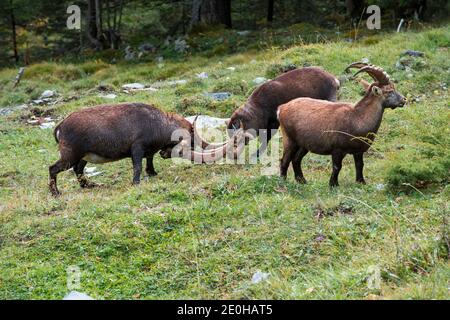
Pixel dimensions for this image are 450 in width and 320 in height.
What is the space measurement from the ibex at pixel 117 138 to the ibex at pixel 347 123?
2.11 meters

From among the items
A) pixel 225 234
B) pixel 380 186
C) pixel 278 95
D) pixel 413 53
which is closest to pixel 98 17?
pixel 413 53

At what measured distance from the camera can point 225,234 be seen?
8.92 m

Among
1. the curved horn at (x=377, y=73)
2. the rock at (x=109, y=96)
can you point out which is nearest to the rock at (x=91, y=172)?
the rock at (x=109, y=96)

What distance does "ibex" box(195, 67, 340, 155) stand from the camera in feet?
44.3

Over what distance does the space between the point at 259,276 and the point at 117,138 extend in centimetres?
549

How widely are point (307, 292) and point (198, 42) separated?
18396mm

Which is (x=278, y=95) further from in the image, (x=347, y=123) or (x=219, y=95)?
(x=219, y=95)

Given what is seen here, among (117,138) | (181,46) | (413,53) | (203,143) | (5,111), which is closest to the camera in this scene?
(117,138)

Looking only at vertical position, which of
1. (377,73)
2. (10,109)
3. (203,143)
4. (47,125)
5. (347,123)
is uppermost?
(377,73)

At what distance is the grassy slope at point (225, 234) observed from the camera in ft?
23.7

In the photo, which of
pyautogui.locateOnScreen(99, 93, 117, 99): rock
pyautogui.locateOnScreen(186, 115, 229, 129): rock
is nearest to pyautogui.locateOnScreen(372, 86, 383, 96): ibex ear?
pyautogui.locateOnScreen(186, 115, 229, 129): rock

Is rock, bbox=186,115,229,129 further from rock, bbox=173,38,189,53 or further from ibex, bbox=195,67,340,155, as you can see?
rock, bbox=173,38,189,53

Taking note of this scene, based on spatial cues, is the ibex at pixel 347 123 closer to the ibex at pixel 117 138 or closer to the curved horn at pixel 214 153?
the curved horn at pixel 214 153

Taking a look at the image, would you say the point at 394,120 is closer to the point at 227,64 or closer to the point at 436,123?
the point at 436,123
